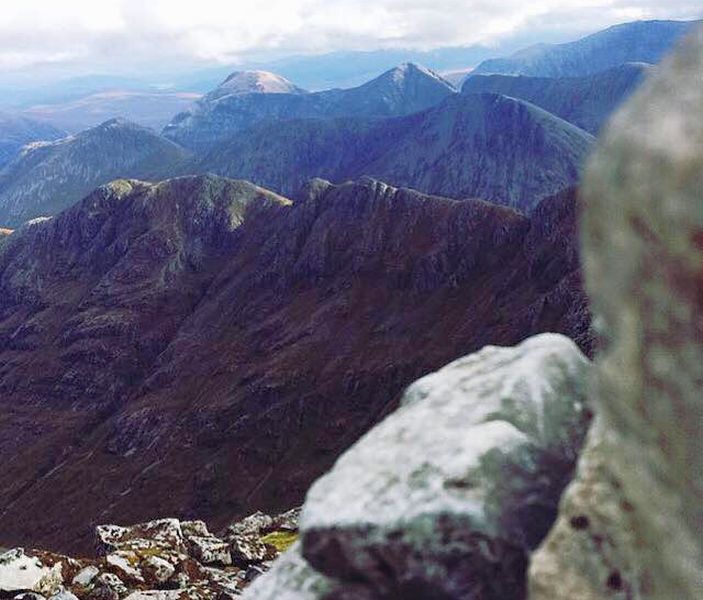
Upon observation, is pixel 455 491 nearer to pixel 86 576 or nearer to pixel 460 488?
pixel 460 488

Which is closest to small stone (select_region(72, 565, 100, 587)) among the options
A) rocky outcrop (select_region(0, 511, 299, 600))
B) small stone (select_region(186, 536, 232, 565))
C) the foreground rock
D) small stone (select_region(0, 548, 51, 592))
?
rocky outcrop (select_region(0, 511, 299, 600))

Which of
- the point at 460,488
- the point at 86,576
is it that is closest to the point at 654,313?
the point at 460,488

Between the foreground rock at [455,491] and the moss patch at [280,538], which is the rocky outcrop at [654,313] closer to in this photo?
the foreground rock at [455,491]

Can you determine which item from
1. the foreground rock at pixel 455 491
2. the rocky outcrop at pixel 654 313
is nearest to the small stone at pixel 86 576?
the foreground rock at pixel 455 491

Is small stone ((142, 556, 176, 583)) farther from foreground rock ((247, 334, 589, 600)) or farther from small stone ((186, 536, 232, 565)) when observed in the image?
foreground rock ((247, 334, 589, 600))

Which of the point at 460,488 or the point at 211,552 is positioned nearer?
the point at 460,488

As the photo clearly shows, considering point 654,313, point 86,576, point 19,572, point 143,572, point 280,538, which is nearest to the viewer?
point 654,313

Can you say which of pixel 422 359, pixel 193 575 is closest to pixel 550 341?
pixel 193 575
